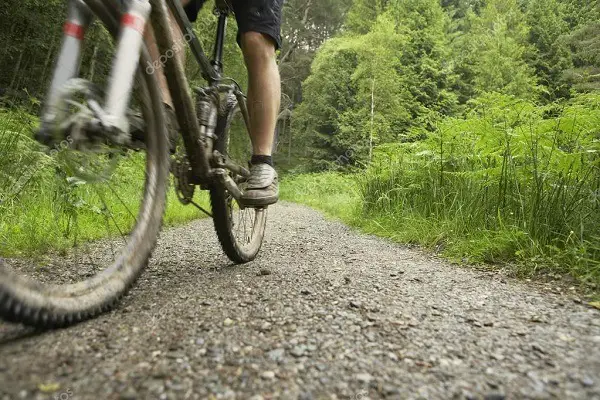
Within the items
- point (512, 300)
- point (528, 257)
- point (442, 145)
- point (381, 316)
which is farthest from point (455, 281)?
point (442, 145)

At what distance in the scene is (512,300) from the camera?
130 centimetres

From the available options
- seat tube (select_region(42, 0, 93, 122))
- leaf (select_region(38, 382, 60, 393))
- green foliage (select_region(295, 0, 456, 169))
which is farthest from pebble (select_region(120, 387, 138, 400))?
green foliage (select_region(295, 0, 456, 169))

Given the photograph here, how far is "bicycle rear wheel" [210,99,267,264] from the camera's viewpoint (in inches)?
69.9

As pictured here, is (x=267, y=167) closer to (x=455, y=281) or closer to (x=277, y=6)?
(x=277, y=6)

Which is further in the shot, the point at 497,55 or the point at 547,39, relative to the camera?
the point at 547,39

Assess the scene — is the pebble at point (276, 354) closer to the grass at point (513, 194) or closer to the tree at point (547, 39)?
the grass at point (513, 194)

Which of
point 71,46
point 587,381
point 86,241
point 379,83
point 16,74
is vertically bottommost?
point 86,241

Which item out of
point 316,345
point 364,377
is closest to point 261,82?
point 316,345

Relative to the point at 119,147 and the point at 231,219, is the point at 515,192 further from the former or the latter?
the point at 119,147

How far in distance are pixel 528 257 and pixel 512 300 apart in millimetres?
624

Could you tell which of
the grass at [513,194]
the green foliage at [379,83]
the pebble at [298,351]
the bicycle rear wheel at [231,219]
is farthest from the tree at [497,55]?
the pebble at [298,351]

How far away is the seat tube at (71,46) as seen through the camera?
3.28 ft

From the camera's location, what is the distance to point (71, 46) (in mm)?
1044

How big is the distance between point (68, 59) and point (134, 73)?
0.19 m
